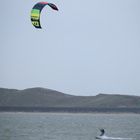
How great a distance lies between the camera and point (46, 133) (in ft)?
322

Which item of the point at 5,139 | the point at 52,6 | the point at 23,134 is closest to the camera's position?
the point at 52,6

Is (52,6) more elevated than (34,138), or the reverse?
(52,6)

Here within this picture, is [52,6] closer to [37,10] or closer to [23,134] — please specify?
[37,10]

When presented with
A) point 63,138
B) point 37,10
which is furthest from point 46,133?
point 37,10

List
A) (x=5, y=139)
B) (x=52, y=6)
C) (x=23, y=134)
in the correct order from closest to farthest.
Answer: (x=52, y=6) → (x=5, y=139) → (x=23, y=134)

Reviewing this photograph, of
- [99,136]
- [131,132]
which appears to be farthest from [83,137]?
[131,132]

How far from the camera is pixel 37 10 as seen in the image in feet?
281

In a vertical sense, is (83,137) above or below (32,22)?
below

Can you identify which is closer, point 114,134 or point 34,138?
point 34,138

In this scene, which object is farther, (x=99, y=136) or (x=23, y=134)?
(x=23, y=134)

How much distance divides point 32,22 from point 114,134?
17885mm

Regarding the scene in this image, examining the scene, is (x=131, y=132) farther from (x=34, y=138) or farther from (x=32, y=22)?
(x=32, y=22)

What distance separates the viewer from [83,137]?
301ft

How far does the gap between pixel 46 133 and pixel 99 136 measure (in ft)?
27.8
